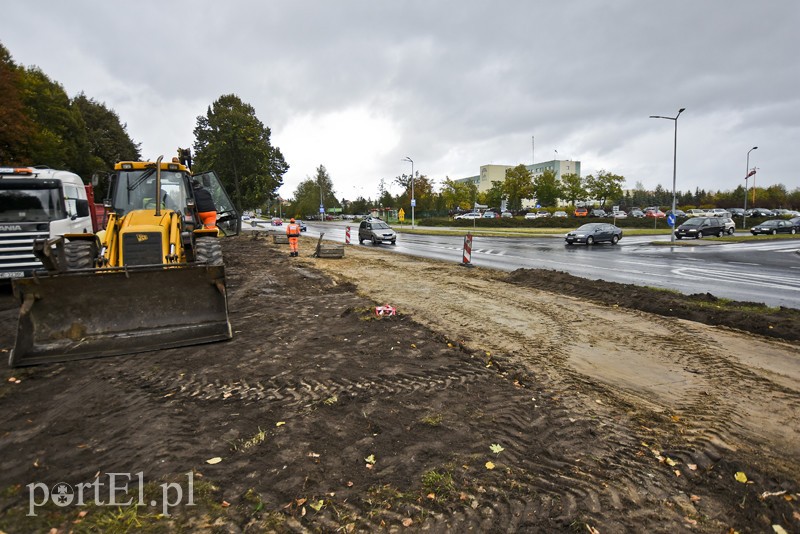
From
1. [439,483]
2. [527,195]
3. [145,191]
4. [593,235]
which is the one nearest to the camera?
[439,483]

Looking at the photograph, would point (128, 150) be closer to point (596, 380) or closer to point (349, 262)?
point (349, 262)

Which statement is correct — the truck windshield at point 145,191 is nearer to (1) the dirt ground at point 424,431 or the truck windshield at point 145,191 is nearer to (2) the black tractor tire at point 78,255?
(2) the black tractor tire at point 78,255

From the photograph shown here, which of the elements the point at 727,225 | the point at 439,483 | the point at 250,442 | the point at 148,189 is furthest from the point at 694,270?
the point at 727,225

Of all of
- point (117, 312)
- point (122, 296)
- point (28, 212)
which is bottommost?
point (117, 312)

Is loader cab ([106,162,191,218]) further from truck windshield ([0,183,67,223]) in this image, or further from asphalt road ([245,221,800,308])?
asphalt road ([245,221,800,308])

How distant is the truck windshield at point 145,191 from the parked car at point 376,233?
20470 mm

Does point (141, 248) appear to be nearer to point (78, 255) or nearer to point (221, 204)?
point (78, 255)

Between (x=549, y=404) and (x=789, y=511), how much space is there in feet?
5.90

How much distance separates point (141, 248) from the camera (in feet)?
22.7

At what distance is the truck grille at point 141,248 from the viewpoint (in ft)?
22.4

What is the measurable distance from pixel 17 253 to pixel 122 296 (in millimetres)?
6885

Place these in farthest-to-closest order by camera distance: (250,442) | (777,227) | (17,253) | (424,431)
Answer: (777,227) → (17,253) → (424,431) → (250,442)

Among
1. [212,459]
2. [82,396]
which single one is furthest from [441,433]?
[82,396]

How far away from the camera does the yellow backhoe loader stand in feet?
17.2
